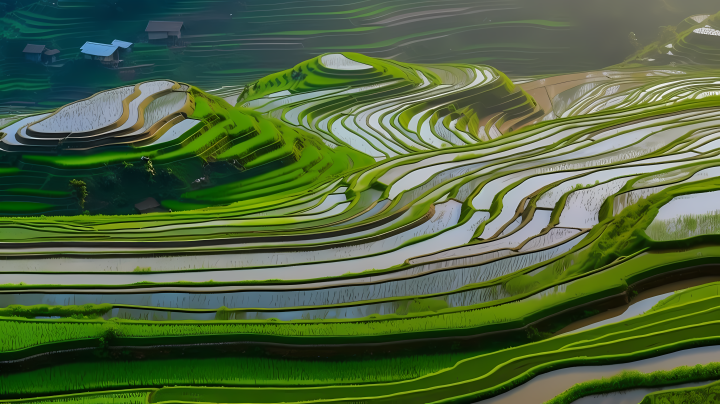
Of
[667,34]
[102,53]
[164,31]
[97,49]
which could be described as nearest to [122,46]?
[97,49]

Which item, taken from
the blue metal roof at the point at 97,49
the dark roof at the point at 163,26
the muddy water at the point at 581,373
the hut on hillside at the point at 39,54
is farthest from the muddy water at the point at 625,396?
the hut on hillside at the point at 39,54

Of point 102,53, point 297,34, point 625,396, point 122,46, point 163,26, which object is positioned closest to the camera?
point 625,396

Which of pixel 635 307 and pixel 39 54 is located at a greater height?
pixel 39 54

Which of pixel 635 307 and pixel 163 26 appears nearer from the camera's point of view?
pixel 635 307

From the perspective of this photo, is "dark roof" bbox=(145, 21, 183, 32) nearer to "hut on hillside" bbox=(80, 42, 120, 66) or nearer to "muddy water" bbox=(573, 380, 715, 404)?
"hut on hillside" bbox=(80, 42, 120, 66)

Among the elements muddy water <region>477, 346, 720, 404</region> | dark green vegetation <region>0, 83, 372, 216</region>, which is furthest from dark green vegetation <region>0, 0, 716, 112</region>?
muddy water <region>477, 346, 720, 404</region>

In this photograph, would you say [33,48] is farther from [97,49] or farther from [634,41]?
[634,41]

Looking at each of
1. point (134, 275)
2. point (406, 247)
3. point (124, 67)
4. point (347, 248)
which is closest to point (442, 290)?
point (406, 247)
